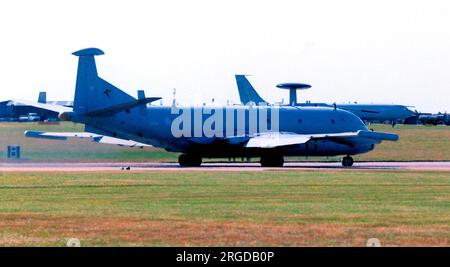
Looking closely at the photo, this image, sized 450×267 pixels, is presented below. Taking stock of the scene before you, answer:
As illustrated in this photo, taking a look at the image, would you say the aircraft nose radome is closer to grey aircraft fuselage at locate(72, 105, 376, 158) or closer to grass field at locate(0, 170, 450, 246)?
grey aircraft fuselage at locate(72, 105, 376, 158)

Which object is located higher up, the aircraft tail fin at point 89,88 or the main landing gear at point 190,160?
the aircraft tail fin at point 89,88

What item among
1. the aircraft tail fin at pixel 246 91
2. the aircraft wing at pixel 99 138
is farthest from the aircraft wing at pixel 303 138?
the aircraft tail fin at pixel 246 91

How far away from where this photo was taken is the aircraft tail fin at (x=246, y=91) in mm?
105938

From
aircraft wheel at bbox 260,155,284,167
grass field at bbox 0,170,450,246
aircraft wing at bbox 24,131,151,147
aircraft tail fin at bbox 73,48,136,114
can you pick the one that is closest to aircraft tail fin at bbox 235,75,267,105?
aircraft wing at bbox 24,131,151,147

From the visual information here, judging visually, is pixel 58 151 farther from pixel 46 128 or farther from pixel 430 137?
pixel 430 137

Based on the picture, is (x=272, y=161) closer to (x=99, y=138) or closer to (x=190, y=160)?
(x=190, y=160)

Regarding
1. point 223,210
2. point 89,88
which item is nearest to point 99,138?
point 89,88

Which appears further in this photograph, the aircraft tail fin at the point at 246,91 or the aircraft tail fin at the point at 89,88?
the aircraft tail fin at the point at 246,91

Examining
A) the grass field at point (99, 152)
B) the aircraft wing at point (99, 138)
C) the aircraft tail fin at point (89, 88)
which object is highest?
the aircraft tail fin at point (89, 88)

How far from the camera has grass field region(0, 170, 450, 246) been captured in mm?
25562

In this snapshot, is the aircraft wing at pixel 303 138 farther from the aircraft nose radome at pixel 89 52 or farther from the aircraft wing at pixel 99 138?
the aircraft nose radome at pixel 89 52

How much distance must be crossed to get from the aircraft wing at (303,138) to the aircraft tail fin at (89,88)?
964 centimetres

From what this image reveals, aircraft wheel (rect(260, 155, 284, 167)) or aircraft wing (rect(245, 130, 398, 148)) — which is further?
aircraft wheel (rect(260, 155, 284, 167))
